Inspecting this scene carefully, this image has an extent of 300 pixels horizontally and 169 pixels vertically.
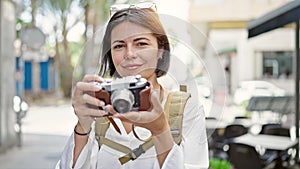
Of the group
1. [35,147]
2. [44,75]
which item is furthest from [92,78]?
[44,75]

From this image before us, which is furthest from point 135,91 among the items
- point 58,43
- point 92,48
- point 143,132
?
point 58,43

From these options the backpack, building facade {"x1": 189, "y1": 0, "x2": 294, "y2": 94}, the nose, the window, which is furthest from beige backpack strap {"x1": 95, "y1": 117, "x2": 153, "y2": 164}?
the window

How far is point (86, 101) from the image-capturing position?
0.80 meters

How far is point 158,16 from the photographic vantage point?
2.96 feet

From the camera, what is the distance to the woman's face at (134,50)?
85 cm

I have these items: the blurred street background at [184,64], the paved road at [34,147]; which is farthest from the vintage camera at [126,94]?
the paved road at [34,147]

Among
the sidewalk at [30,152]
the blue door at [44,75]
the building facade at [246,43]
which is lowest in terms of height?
the sidewalk at [30,152]

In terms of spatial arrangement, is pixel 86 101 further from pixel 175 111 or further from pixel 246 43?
pixel 246 43

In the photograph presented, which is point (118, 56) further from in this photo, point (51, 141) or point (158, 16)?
point (51, 141)

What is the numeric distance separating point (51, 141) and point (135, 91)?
22.4ft

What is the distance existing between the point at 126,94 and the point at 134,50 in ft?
0.36

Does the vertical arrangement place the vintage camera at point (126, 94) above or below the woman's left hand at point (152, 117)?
above

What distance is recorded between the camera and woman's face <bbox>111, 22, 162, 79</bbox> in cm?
85

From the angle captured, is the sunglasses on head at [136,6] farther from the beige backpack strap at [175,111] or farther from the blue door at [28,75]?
the blue door at [28,75]
